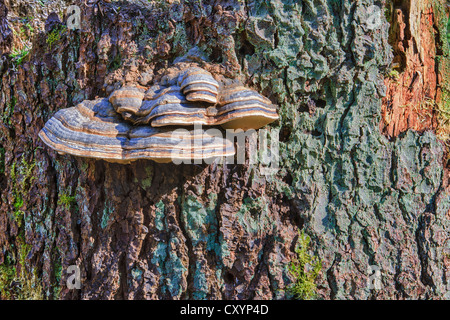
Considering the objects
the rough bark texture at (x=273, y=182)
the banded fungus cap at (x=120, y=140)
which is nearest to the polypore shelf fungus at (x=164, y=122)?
the banded fungus cap at (x=120, y=140)

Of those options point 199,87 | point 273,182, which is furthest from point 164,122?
point 273,182

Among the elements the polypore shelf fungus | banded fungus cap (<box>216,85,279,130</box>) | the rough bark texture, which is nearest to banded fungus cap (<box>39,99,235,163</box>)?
→ the polypore shelf fungus

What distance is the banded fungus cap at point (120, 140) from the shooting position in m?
1.75

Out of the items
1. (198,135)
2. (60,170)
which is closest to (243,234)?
(198,135)

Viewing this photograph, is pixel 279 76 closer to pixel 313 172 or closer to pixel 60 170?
pixel 313 172

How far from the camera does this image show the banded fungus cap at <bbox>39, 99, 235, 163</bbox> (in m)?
1.75

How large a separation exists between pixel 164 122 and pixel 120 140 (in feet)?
1.10

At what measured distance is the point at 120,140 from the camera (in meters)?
1.86

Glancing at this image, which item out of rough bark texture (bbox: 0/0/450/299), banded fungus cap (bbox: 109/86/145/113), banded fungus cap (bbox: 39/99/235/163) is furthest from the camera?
rough bark texture (bbox: 0/0/450/299)

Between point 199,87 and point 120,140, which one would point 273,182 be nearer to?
point 199,87

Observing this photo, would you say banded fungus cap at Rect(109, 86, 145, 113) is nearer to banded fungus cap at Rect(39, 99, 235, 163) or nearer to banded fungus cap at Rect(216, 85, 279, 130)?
banded fungus cap at Rect(39, 99, 235, 163)

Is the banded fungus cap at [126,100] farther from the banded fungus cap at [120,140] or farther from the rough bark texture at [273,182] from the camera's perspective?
the rough bark texture at [273,182]

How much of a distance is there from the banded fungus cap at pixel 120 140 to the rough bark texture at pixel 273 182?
35cm

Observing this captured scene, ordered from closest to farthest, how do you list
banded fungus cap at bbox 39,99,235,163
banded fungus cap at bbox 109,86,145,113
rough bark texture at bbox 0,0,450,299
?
banded fungus cap at bbox 39,99,235,163, banded fungus cap at bbox 109,86,145,113, rough bark texture at bbox 0,0,450,299
